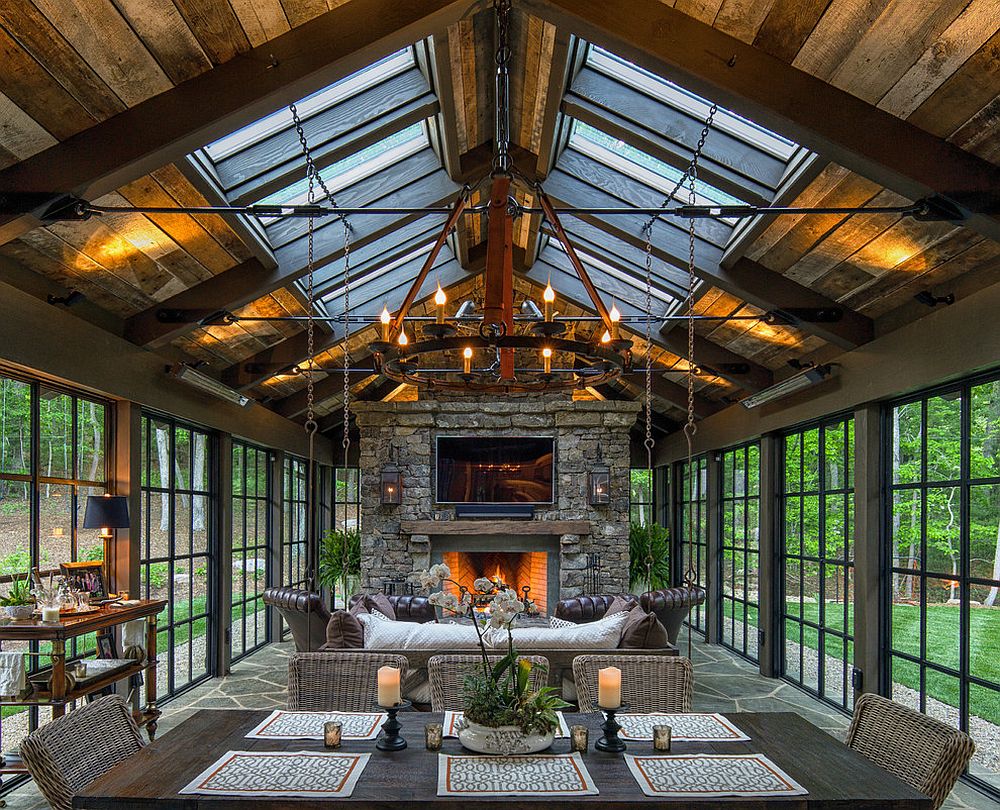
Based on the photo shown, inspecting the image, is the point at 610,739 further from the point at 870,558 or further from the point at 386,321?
the point at 870,558

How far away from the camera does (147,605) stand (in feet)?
18.4

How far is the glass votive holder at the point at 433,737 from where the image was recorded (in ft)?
9.73

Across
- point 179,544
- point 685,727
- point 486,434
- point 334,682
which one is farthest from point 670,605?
point 179,544

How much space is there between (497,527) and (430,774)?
8.00 m

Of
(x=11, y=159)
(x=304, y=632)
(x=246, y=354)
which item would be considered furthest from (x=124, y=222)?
(x=304, y=632)

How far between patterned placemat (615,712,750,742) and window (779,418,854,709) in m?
4.05

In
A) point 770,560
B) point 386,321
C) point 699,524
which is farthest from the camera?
point 699,524

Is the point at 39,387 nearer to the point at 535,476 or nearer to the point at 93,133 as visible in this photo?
the point at 93,133

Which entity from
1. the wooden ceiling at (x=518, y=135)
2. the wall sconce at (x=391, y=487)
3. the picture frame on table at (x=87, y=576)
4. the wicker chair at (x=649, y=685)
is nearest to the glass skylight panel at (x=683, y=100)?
the wooden ceiling at (x=518, y=135)

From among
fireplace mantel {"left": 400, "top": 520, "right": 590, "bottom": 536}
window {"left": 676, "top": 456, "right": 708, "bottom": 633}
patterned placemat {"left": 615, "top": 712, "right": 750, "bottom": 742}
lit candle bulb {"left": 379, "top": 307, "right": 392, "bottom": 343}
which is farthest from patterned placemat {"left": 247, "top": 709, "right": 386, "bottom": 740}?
window {"left": 676, "top": 456, "right": 708, "bottom": 633}

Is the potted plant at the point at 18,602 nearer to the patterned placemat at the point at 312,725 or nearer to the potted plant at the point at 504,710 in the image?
the patterned placemat at the point at 312,725

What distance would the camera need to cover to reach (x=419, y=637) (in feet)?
19.0

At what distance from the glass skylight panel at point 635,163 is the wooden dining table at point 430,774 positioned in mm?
3603

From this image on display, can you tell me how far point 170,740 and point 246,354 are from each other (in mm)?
5431
